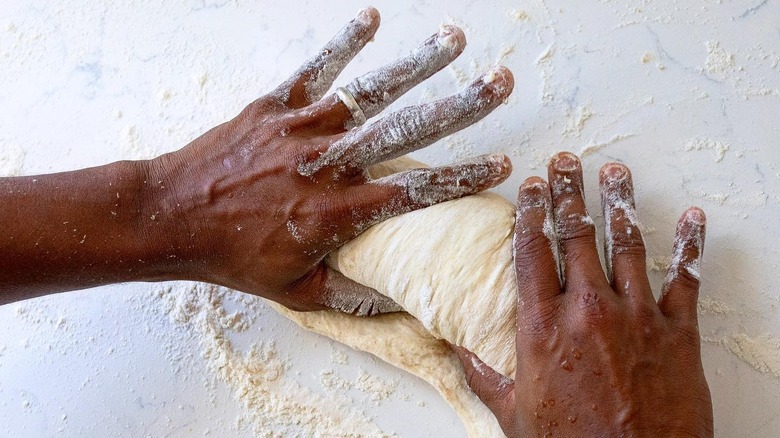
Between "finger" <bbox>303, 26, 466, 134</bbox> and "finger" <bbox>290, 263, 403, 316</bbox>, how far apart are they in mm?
278

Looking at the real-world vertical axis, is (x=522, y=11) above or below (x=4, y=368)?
above

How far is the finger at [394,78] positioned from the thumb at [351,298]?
0.94ft

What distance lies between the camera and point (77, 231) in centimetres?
109

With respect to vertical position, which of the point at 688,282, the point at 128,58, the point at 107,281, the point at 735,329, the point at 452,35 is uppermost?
the point at 128,58

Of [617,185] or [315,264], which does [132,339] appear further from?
[617,185]

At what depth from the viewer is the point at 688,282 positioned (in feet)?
3.58

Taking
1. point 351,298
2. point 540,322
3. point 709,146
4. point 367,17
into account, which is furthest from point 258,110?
point 709,146

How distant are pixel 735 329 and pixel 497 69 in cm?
72

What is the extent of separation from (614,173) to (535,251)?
27cm

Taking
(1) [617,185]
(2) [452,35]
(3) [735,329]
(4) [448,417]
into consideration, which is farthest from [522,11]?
(4) [448,417]

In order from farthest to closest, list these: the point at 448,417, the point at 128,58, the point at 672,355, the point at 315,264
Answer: the point at 128,58
the point at 448,417
the point at 315,264
the point at 672,355

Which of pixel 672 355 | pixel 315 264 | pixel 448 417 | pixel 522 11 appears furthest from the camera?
pixel 522 11

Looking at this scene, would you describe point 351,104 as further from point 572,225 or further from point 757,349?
point 757,349

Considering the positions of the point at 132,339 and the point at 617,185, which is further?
the point at 132,339
